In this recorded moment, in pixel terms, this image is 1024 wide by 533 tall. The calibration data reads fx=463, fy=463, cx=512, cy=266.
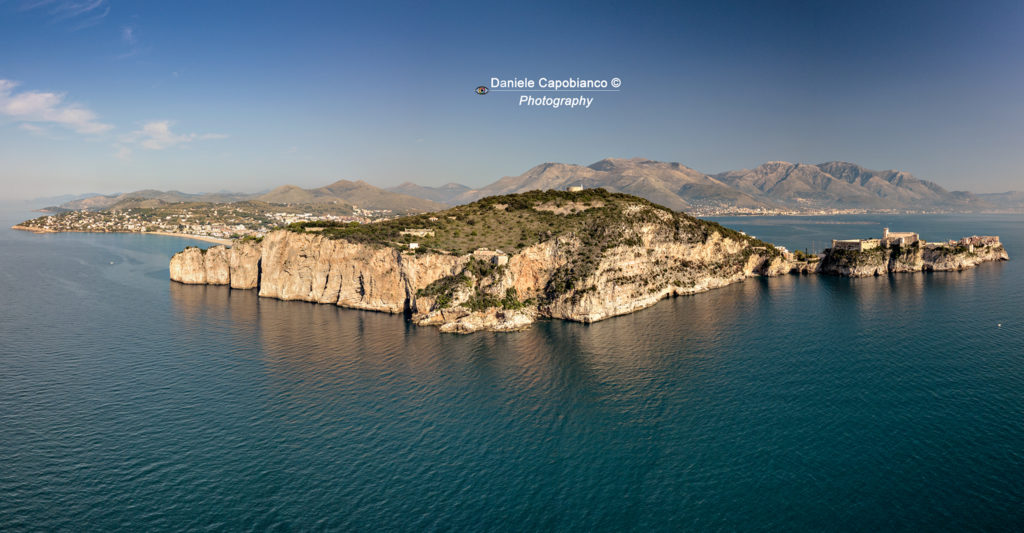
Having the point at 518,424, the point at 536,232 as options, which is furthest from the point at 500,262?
the point at 518,424

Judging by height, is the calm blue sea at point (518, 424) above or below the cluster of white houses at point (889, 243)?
below

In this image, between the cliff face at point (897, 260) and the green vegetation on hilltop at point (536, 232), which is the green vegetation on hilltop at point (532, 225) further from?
the cliff face at point (897, 260)

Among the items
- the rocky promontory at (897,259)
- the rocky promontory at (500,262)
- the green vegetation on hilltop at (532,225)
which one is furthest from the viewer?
the rocky promontory at (897,259)

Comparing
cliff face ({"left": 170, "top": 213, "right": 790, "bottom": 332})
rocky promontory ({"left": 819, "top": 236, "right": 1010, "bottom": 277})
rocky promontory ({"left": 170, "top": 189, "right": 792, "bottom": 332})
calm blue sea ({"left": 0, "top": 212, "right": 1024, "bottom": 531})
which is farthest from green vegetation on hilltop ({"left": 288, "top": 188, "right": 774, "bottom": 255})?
rocky promontory ({"left": 819, "top": 236, "right": 1010, "bottom": 277})

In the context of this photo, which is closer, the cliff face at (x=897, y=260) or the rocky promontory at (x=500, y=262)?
the rocky promontory at (x=500, y=262)

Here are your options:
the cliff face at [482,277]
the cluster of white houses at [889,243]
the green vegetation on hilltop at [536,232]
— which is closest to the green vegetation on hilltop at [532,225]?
the green vegetation on hilltop at [536,232]

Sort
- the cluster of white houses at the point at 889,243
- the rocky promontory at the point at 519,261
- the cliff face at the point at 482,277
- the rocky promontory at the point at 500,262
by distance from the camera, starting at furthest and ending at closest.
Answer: the cluster of white houses at the point at 889,243 < the rocky promontory at the point at 519,261 < the rocky promontory at the point at 500,262 < the cliff face at the point at 482,277

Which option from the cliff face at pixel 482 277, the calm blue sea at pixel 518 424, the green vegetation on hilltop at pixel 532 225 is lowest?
the calm blue sea at pixel 518 424

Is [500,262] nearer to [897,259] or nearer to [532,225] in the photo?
[532,225]
